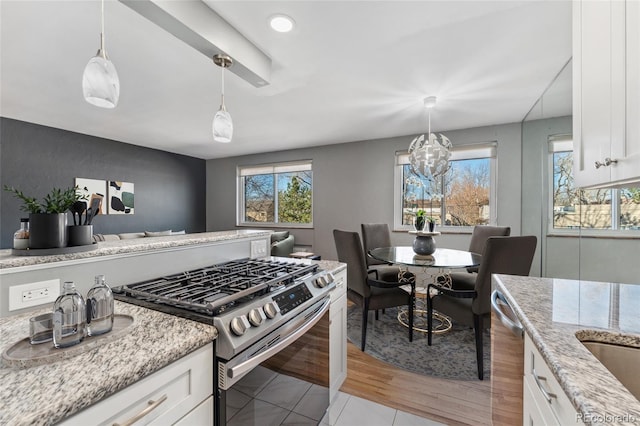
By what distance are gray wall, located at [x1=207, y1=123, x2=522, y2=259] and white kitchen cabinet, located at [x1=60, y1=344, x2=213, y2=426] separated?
148 inches

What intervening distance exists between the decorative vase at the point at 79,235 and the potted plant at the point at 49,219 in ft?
0.07

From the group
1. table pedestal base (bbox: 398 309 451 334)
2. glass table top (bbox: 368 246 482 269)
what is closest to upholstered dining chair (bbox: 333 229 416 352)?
glass table top (bbox: 368 246 482 269)

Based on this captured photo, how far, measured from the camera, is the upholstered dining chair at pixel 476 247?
Result: 2551mm

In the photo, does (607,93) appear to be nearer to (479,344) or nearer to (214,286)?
(214,286)

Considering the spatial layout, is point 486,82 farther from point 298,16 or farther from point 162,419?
point 162,419

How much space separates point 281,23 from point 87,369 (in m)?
1.92

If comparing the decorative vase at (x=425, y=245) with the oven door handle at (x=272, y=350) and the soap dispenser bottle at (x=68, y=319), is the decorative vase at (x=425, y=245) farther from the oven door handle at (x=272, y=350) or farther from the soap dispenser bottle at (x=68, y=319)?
the soap dispenser bottle at (x=68, y=319)

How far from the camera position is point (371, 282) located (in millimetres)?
2404

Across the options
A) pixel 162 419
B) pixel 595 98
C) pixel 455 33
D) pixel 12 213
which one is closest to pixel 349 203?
pixel 455 33

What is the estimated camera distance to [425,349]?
2.36 meters

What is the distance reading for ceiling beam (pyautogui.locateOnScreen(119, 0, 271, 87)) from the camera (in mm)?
1376

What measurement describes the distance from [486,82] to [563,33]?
2.25 ft

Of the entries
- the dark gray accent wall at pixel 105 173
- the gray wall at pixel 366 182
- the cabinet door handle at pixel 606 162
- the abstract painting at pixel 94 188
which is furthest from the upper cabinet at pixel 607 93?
the dark gray accent wall at pixel 105 173

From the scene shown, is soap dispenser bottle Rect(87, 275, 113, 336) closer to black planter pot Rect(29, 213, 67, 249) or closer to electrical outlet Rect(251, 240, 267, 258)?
black planter pot Rect(29, 213, 67, 249)
